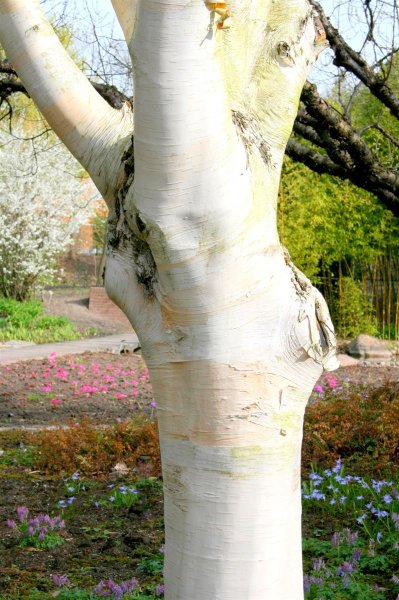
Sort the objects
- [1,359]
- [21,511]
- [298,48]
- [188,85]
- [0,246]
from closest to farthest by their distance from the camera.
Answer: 1. [188,85]
2. [298,48]
3. [21,511]
4. [1,359]
5. [0,246]

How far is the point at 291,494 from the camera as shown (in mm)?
2080

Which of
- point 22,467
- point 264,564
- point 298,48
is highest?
point 298,48

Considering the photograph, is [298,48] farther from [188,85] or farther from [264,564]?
[264,564]

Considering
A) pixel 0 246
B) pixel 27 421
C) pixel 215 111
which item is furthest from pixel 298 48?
pixel 0 246

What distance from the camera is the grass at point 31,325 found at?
16.1 meters

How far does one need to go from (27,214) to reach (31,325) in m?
3.46

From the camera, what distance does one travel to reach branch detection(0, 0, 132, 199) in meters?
2.29

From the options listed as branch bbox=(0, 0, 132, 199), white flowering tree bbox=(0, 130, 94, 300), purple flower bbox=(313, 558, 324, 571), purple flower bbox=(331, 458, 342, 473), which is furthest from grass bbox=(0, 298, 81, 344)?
branch bbox=(0, 0, 132, 199)

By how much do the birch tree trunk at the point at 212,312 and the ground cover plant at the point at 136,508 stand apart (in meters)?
1.16

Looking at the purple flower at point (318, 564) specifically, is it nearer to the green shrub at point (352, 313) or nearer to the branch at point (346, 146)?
the branch at point (346, 146)

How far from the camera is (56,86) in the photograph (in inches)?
89.9

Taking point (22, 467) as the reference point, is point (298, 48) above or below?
above

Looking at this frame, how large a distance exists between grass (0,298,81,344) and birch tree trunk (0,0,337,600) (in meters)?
14.0

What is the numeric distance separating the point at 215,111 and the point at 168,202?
9.3 inches
